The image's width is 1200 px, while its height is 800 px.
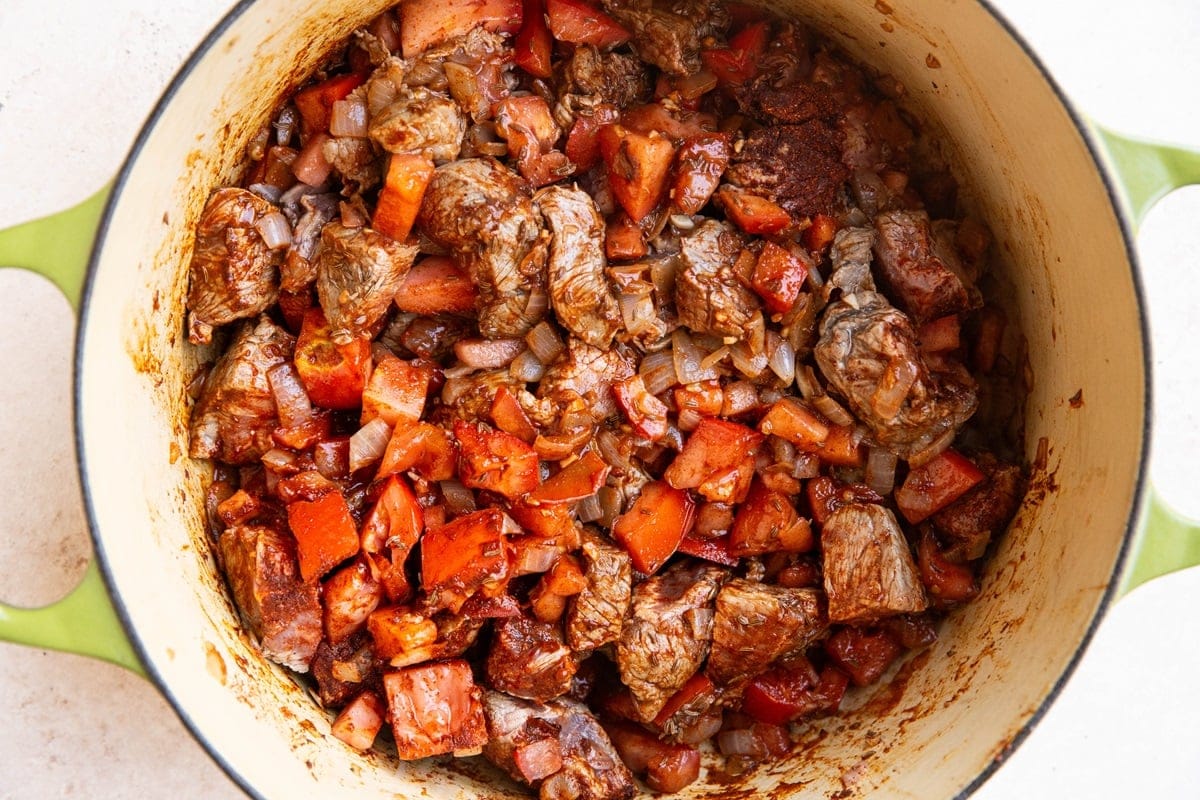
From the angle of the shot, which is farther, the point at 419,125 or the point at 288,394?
the point at 288,394

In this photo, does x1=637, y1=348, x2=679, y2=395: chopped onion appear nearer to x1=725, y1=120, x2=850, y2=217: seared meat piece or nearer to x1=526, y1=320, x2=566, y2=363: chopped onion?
x1=526, y1=320, x2=566, y2=363: chopped onion

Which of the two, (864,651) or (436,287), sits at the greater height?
(436,287)

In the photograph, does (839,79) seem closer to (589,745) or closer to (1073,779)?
(589,745)

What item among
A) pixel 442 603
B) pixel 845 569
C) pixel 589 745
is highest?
pixel 845 569


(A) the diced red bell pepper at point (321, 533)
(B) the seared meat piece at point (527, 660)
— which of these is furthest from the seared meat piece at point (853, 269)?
(A) the diced red bell pepper at point (321, 533)

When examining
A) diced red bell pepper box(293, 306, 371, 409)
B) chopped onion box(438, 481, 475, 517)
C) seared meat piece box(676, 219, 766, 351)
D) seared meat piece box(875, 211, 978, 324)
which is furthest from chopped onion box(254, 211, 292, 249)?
seared meat piece box(875, 211, 978, 324)

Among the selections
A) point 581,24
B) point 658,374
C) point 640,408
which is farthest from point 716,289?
point 581,24

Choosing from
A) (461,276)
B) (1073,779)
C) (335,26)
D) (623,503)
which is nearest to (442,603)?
(623,503)

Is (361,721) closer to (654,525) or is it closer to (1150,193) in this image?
(654,525)
